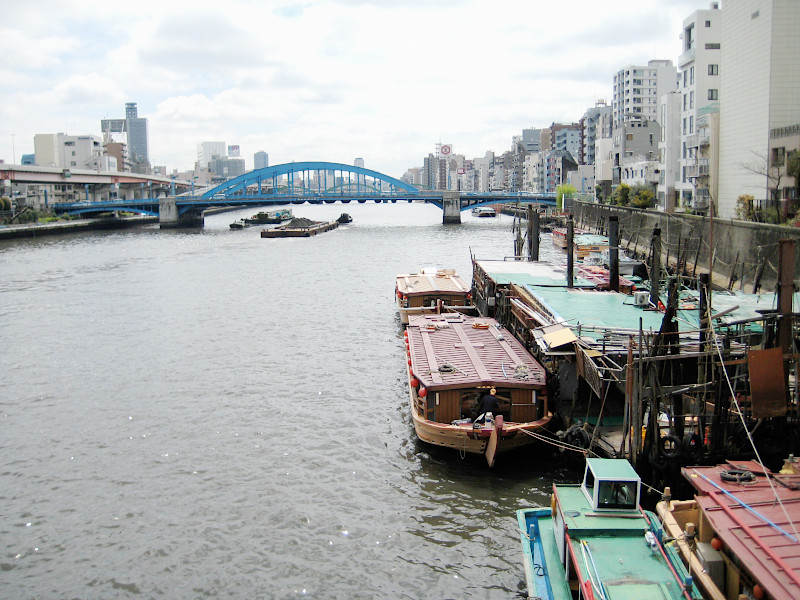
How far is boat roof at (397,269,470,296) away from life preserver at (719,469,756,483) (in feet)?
65.7

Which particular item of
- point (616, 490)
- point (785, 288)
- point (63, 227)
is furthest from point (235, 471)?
point (63, 227)

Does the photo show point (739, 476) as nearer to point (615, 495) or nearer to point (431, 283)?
point (615, 495)

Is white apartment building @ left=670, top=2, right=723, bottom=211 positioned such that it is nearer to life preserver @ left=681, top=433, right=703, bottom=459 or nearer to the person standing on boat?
the person standing on boat

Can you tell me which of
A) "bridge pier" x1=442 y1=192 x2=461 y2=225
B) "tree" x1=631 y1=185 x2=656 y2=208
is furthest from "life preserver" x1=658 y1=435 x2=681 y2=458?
"bridge pier" x1=442 y1=192 x2=461 y2=225

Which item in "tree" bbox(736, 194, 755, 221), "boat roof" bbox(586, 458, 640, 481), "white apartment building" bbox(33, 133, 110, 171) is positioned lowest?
"boat roof" bbox(586, 458, 640, 481)

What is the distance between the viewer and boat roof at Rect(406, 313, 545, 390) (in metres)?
16.2

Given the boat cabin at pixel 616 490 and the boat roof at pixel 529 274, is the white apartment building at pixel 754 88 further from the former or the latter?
the boat cabin at pixel 616 490

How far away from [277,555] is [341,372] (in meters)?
11.4

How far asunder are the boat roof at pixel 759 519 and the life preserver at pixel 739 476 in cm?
5

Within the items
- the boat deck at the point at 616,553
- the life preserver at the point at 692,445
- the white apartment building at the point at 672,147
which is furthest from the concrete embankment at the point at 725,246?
the boat deck at the point at 616,553

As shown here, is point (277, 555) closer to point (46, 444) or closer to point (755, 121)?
point (46, 444)

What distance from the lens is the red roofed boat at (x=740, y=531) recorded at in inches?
320

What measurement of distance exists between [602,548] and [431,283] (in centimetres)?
2336

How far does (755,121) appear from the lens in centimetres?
4122
